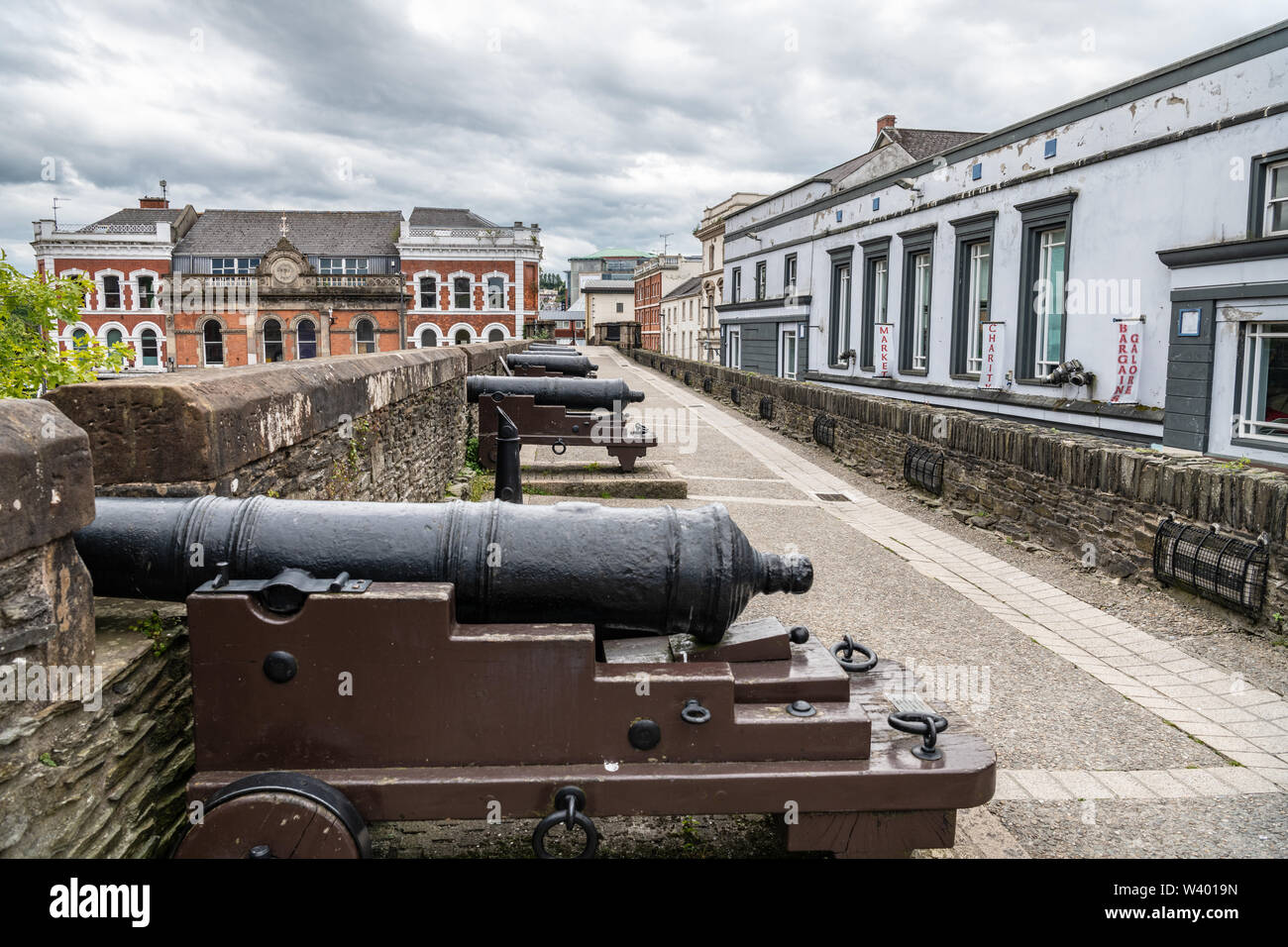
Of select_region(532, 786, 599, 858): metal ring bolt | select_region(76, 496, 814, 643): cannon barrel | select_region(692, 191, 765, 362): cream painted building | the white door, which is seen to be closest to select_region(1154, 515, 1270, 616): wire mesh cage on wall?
select_region(76, 496, 814, 643): cannon barrel

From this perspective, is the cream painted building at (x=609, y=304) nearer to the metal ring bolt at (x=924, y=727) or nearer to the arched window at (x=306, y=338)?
the arched window at (x=306, y=338)

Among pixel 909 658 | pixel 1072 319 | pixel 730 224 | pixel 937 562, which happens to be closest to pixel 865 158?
pixel 730 224

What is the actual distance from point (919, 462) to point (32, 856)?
11246 millimetres

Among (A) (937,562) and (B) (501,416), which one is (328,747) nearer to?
(B) (501,416)

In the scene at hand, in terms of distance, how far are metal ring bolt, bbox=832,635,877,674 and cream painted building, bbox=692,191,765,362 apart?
139 feet

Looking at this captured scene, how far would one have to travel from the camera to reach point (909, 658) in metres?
5.57

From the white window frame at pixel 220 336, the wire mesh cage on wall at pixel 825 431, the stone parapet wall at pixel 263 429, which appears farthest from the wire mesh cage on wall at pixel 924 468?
the white window frame at pixel 220 336

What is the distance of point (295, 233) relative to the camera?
190ft

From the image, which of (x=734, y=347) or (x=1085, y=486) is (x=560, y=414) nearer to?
(x=1085, y=486)

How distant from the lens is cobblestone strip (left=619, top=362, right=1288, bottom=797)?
15.0 ft

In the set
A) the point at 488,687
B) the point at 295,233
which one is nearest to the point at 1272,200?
the point at 488,687

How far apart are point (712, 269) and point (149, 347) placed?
35.1 metres

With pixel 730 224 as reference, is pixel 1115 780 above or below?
below

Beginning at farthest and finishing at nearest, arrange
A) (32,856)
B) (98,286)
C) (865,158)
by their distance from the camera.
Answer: (98,286) < (865,158) < (32,856)
